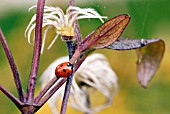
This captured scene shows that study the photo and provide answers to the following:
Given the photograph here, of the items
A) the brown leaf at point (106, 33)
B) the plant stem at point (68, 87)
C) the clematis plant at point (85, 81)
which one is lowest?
the clematis plant at point (85, 81)

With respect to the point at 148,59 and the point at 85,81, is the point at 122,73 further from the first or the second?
the point at 148,59

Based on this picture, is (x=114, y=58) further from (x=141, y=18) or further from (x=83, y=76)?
(x=141, y=18)

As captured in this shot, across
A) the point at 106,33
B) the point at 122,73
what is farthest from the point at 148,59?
the point at 122,73

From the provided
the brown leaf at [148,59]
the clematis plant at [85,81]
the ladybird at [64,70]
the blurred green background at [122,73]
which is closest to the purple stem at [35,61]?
the ladybird at [64,70]

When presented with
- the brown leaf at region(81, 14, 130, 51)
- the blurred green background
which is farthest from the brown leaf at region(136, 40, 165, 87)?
the blurred green background

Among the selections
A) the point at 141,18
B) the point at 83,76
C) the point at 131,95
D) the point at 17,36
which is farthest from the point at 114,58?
the point at 141,18

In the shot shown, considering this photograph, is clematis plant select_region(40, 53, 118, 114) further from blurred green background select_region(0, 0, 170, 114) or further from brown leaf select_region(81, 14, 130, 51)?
blurred green background select_region(0, 0, 170, 114)

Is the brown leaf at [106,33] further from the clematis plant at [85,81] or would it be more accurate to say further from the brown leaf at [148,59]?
the clematis plant at [85,81]
